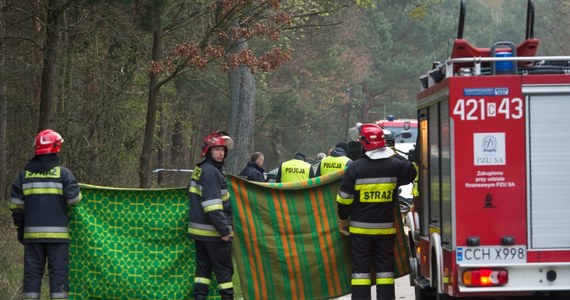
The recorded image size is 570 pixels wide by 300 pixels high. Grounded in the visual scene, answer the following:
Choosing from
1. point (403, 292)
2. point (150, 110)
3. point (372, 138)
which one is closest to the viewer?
point (372, 138)

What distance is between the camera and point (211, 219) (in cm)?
1062

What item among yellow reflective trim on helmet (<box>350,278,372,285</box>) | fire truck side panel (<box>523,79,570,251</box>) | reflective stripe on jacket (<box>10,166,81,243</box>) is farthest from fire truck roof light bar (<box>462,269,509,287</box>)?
reflective stripe on jacket (<box>10,166,81,243</box>)

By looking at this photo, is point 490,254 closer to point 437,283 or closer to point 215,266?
point 437,283

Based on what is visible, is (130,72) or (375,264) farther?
(130,72)

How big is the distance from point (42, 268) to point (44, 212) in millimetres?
562

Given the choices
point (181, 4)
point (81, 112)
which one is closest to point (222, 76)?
point (81, 112)

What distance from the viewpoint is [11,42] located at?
20312mm

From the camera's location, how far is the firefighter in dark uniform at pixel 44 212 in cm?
1044

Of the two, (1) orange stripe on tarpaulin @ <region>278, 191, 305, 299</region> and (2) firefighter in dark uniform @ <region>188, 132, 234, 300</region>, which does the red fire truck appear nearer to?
(2) firefighter in dark uniform @ <region>188, 132, 234, 300</region>

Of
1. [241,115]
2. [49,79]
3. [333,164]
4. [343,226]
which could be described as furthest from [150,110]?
[343,226]

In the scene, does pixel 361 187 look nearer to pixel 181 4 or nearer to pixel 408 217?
A: pixel 408 217

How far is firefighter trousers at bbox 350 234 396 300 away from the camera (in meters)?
10.9

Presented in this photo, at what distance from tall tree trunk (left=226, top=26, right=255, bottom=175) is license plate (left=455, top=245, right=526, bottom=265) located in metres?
15.4

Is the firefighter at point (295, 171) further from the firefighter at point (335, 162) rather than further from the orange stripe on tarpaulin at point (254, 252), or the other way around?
the orange stripe on tarpaulin at point (254, 252)
